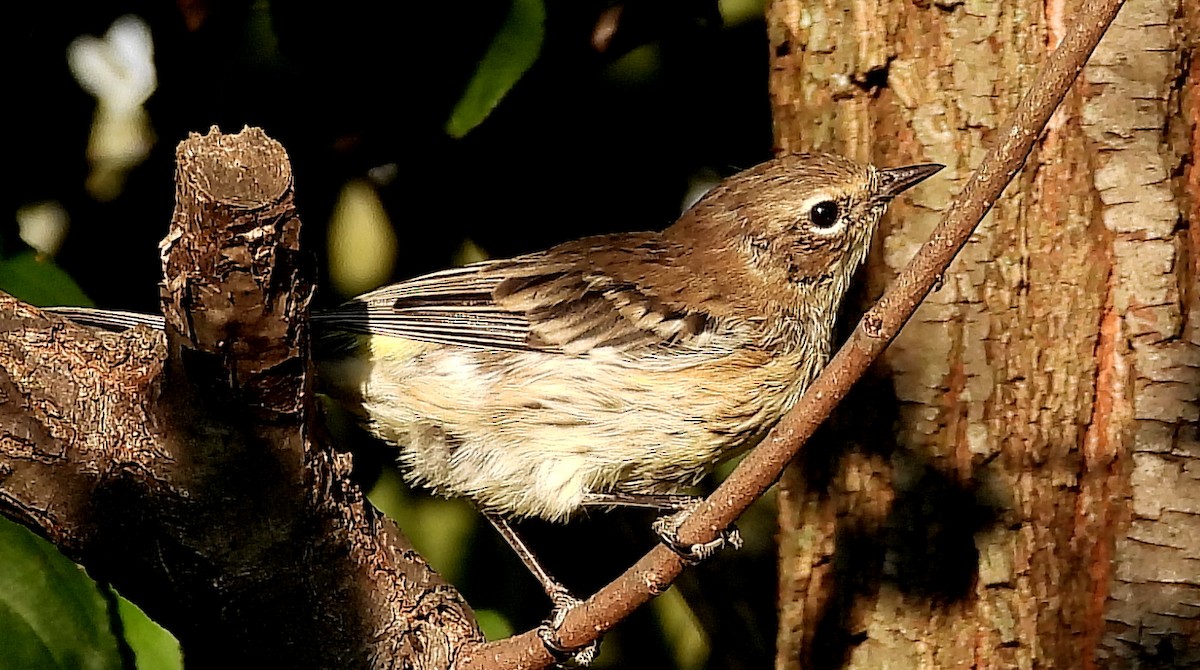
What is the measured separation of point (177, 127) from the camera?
13.0 ft

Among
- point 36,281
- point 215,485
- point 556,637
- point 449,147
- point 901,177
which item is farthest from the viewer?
point 449,147

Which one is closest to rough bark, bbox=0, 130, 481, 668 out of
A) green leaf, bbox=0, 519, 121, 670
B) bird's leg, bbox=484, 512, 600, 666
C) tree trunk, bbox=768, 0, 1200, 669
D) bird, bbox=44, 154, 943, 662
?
green leaf, bbox=0, 519, 121, 670

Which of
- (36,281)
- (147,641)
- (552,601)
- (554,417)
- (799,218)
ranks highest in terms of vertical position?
(36,281)

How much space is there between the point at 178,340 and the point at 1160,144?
213 cm

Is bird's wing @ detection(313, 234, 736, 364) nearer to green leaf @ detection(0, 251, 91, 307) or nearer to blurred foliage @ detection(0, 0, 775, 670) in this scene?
blurred foliage @ detection(0, 0, 775, 670)

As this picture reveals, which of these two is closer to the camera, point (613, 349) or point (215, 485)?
point (215, 485)

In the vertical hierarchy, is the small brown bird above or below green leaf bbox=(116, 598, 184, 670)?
above

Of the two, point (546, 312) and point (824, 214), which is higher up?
point (824, 214)

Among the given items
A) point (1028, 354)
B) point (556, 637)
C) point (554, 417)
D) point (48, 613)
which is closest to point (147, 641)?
point (48, 613)

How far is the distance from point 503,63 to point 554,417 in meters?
0.83

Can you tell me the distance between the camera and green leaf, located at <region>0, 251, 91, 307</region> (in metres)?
3.00

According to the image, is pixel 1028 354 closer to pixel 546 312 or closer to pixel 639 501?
pixel 639 501

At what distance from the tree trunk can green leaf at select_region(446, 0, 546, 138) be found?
1.85 ft

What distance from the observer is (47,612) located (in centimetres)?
264
